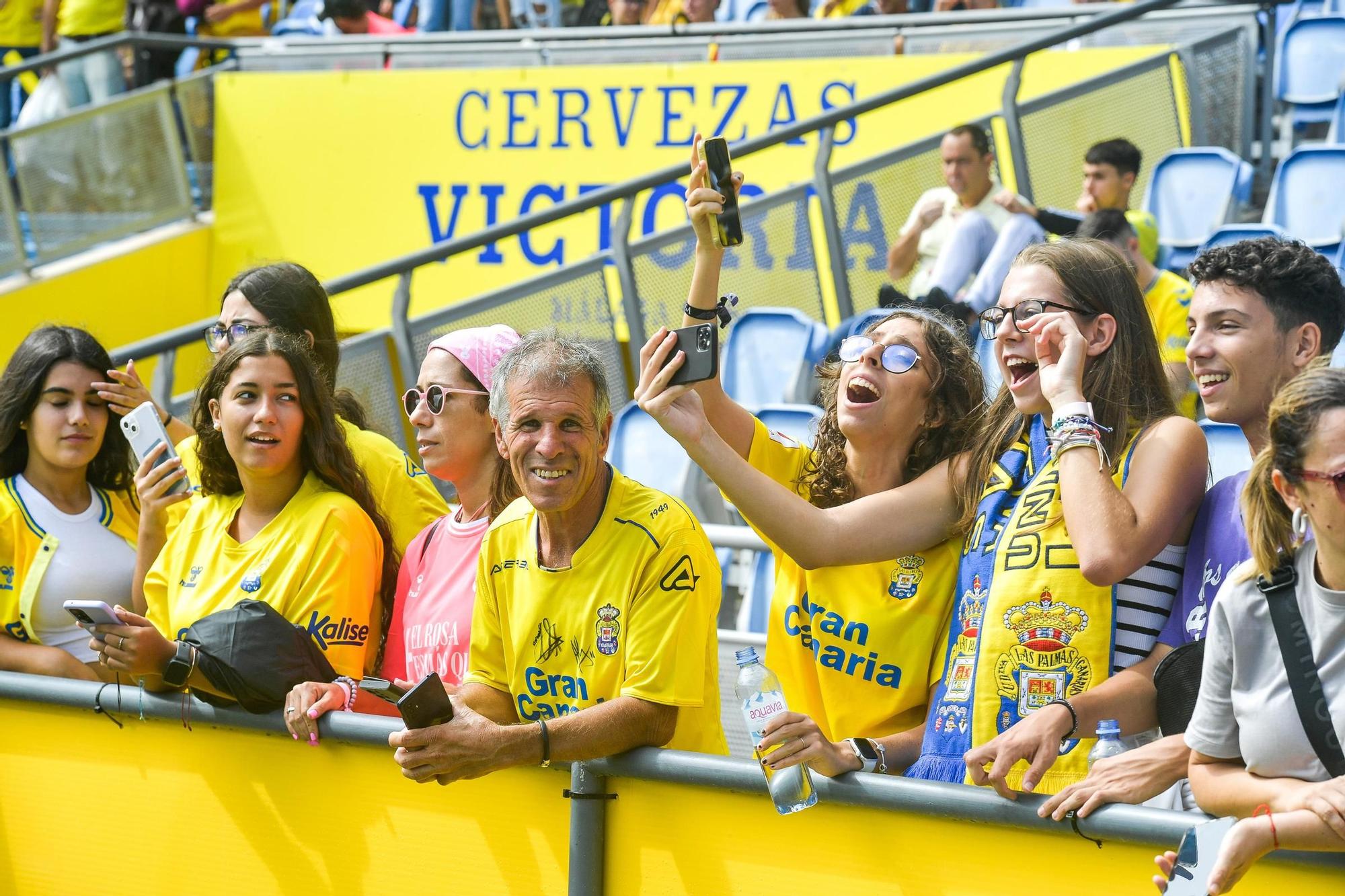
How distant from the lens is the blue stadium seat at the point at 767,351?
6770 mm

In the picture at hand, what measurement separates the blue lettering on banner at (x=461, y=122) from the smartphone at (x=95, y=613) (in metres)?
6.94

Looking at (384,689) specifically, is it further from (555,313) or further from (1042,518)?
(555,313)

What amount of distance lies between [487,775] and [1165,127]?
5.91 meters

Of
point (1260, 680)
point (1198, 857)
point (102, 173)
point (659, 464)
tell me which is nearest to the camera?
point (1198, 857)

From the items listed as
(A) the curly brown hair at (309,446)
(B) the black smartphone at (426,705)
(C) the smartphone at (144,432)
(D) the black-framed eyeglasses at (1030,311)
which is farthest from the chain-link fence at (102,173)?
(D) the black-framed eyeglasses at (1030,311)

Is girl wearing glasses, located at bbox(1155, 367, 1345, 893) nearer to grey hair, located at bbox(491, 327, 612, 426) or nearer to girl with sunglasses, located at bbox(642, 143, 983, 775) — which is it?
girl with sunglasses, located at bbox(642, 143, 983, 775)

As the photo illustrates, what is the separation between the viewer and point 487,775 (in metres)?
3.04

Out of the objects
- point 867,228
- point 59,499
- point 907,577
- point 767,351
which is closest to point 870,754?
point 907,577

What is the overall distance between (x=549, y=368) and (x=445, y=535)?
70 cm

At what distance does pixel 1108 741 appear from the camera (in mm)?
2594

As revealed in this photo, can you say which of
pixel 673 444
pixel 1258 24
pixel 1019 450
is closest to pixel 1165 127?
pixel 1258 24

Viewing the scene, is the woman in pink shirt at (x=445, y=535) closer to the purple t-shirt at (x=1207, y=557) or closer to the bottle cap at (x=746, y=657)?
the bottle cap at (x=746, y=657)

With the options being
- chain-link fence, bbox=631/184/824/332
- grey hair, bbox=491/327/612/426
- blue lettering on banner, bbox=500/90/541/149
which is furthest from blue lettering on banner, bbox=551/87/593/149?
grey hair, bbox=491/327/612/426

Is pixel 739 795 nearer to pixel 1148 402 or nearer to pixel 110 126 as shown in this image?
pixel 1148 402
